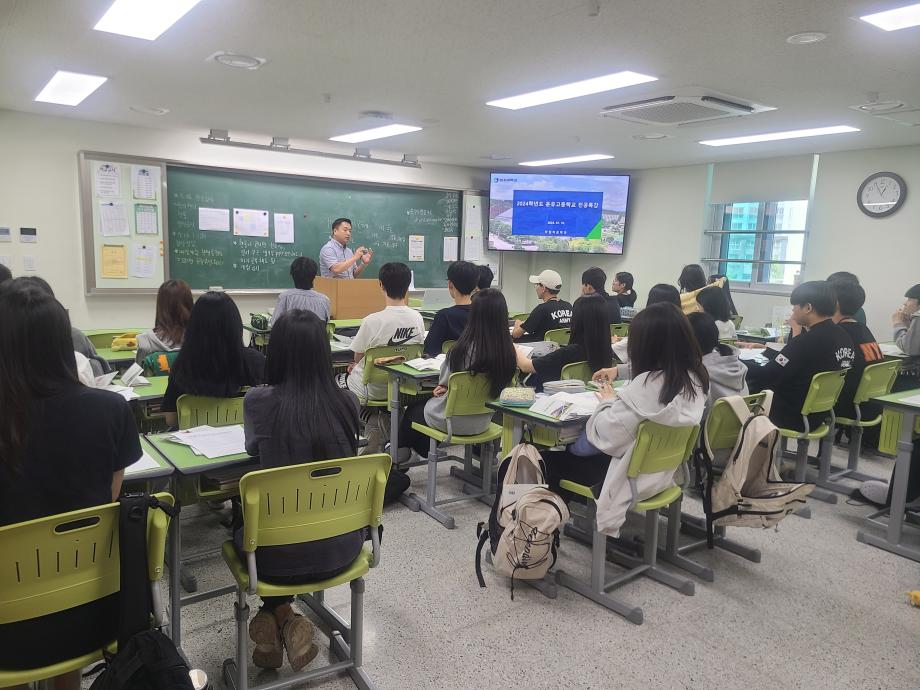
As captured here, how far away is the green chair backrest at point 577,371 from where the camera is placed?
12.0ft

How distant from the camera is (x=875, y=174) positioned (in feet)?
21.5

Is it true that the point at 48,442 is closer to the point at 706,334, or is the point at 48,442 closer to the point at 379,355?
the point at 379,355

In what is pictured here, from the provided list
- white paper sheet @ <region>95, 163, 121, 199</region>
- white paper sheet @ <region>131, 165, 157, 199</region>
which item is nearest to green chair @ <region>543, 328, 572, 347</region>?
white paper sheet @ <region>131, 165, 157, 199</region>

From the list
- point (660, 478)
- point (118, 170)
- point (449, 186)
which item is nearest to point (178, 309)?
point (660, 478)

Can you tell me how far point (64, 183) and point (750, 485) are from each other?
6.39m

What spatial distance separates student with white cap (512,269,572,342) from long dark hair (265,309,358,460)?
119 inches

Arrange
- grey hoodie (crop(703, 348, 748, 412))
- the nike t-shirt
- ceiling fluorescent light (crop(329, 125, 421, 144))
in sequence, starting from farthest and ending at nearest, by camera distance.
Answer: ceiling fluorescent light (crop(329, 125, 421, 144)) → the nike t-shirt → grey hoodie (crop(703, 348, 748, 412))

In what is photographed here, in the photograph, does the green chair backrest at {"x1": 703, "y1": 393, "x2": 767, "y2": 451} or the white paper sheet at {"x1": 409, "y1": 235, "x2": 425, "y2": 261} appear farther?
the white paper sheet at {"x1": 409, "y1": 235, "x2": 425, "y2": 261}

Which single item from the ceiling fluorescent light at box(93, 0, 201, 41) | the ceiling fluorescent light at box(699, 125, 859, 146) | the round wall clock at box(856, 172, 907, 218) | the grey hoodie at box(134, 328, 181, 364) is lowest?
the grey hoodie at box(134, 328, 181, 364)

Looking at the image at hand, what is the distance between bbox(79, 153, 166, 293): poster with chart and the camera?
240 inches

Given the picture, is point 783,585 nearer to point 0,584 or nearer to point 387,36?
point 0,584

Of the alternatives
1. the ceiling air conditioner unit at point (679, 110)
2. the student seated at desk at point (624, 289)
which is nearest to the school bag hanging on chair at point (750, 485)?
the ceiling air conditioner unit at point (679, 110)

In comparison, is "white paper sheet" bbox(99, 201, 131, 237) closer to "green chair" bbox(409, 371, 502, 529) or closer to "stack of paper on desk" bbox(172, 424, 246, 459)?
"green chair" bbox(409, 371, 502, 529)

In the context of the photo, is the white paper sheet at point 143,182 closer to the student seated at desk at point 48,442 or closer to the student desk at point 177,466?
the student desk at point 177,466
